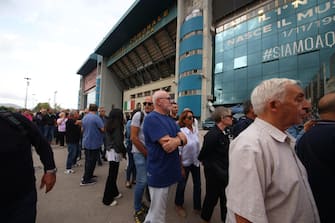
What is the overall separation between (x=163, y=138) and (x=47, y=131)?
9886 mm

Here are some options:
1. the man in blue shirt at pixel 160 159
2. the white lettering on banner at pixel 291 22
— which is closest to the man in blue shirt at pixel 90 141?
the man in blue shirt at pixel 160 159

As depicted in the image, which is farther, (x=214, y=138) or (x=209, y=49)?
(x=209, y=49)

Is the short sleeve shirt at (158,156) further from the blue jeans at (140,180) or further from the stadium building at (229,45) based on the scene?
the stadium building at (229,45)

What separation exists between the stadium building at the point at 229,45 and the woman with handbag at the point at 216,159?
15.7m

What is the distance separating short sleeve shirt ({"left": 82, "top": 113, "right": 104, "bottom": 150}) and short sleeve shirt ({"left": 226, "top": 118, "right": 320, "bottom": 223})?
364 cm

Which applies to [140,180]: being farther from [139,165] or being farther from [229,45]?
[229,45]

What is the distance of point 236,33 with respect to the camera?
2506 cm

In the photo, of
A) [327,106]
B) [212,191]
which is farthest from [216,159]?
[327,106]

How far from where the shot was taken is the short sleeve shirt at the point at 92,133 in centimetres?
395

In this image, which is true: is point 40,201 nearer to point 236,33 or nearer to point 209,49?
point 209,49

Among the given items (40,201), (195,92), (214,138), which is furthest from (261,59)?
(40,201)

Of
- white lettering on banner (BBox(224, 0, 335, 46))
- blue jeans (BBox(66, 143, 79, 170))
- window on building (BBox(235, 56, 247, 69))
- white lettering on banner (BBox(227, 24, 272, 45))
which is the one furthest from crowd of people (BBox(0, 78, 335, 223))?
white lettering on banner (BBox(227, 24, 272, 45))

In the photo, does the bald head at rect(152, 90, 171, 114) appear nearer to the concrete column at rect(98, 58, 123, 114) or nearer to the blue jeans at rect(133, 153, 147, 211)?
the blue jeans at rect(133, 153, 147, 211)

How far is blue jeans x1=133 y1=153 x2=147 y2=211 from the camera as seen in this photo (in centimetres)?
256
